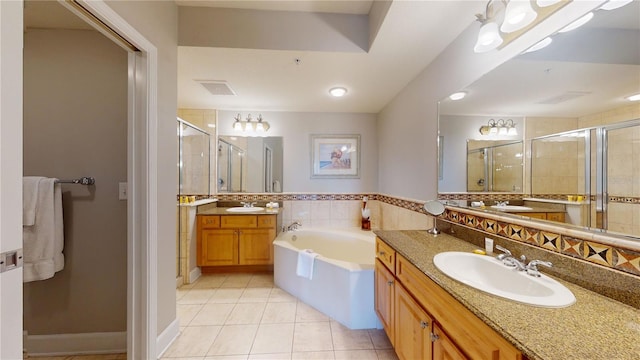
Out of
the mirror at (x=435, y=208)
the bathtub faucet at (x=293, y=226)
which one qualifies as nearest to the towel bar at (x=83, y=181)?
the bathtub faucet at (x=293, y=226)

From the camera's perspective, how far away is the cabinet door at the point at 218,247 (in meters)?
2.90

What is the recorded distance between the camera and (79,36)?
1.70m

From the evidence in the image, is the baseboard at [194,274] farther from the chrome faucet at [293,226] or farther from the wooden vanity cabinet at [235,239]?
the chrome faucet at [293,226]

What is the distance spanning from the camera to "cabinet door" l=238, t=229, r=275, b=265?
2943mm

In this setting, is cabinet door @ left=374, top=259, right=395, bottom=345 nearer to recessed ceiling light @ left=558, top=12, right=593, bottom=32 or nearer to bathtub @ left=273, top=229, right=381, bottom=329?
bathtub @ left=273, top=229, right=381, bottom=329

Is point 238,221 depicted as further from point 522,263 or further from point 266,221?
point 522,263

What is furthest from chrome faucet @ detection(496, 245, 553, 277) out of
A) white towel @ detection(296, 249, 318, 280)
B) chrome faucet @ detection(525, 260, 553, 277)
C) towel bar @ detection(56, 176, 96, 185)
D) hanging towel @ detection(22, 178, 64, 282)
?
hanging towel @ detection(22, 178, 64, 282)

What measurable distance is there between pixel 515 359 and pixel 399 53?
194 cm

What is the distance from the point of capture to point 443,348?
955 mm

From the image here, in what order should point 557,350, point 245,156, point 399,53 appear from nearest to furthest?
point 557,350 < point 399,53 < point 245,156

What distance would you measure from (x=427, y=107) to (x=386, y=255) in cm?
134

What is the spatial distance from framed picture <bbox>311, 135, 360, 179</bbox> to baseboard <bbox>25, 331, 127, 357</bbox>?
102 inches
